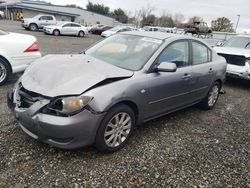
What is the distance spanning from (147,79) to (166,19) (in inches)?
2692

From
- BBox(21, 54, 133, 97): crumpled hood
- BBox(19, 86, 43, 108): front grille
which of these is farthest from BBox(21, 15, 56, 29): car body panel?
BBox(19, 86, 43, 108): front grille

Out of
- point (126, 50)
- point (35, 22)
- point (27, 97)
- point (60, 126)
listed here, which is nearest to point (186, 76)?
point (126, 50)

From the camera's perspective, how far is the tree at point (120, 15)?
71.5 m

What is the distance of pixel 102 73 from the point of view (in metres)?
3.02

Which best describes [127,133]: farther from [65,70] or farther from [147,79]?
[65,70]

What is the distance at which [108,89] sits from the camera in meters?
2.84

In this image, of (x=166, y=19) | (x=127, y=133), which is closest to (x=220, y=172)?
(x=127, y=133)

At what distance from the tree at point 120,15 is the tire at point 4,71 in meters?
69.6

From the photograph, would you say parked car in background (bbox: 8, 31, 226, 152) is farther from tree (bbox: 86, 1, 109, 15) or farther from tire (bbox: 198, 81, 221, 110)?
tree (bbox: 86, 1, 109, 15)

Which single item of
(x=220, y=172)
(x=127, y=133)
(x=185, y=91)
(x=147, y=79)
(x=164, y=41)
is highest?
(x=164, y=41)

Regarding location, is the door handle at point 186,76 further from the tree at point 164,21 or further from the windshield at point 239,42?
the tree at point 164,21

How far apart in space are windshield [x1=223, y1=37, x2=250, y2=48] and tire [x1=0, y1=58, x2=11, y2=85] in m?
7.40

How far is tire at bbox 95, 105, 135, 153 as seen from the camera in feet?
9.52

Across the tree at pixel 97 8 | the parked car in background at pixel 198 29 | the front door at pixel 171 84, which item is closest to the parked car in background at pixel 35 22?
the parked car in background at pixel 198 29
